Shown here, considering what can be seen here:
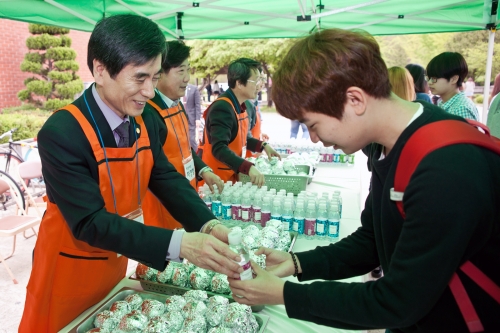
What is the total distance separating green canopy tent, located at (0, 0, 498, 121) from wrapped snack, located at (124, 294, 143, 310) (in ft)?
10.4

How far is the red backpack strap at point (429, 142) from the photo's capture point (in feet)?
2.76

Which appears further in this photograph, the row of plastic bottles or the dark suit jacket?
the row of plastic bottles

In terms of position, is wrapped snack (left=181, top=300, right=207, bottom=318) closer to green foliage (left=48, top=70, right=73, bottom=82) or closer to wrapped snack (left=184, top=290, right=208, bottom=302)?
wrapped snack (left=184, top=290, right=208, bottom=302)

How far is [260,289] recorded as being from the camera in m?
1.19

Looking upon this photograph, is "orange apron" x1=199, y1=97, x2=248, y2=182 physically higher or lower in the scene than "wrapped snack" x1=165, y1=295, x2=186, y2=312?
higher

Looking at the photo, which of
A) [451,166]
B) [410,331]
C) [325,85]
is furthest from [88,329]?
[451,166]

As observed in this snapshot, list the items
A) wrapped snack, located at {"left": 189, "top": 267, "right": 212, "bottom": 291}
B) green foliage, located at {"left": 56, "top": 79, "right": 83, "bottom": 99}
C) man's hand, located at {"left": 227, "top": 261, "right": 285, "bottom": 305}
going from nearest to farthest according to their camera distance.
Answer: man's hand, located at {"left": 227, "top": 261, "right": 285, "bottom": 305} → wrapped snack, located at {"left": 189, "top": 267, "right": 212, "bottom": 291} → green foliage, located at {"left": 56, "top": 79, "right": 83, "bottom": 99}

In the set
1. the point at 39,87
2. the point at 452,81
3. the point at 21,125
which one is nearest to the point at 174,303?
the point at 452,81

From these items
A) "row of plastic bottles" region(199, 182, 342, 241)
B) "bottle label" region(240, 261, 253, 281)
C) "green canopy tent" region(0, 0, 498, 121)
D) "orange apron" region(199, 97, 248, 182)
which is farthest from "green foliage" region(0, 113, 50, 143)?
"bottle label" region(240, 261, 253, 281)

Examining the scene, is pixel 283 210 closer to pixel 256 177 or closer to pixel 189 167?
pixel 256 177

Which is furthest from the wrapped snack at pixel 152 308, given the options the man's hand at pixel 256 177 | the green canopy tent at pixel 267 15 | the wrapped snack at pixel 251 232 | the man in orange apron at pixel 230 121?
the green canopy tent at pixel 267 15

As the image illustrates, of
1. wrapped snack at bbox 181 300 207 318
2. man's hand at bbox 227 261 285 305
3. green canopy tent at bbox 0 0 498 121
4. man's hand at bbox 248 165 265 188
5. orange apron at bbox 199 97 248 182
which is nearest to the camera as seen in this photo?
man's hand at bbox 227 261 285 305

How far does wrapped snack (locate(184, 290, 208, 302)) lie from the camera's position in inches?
62.6

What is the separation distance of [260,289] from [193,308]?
43cm
